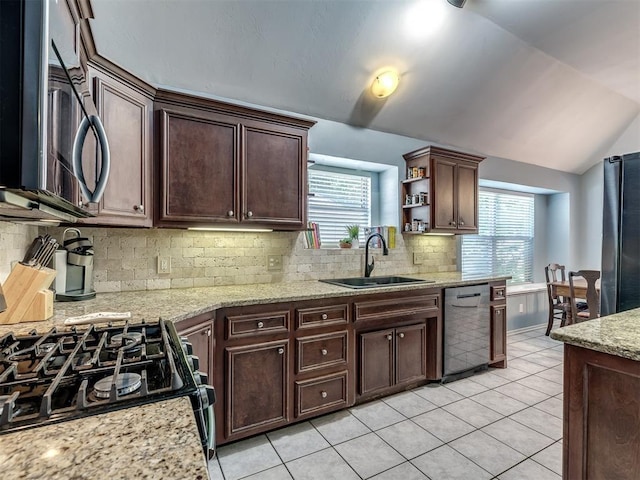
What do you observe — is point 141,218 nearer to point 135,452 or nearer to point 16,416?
point 16,416

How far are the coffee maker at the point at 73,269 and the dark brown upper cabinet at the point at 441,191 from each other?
2775 millimetres

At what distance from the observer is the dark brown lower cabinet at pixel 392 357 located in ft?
8.32

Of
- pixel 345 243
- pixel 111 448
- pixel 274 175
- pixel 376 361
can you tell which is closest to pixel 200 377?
pixel 111 448

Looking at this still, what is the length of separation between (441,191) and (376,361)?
182cm

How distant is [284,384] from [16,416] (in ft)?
5.53

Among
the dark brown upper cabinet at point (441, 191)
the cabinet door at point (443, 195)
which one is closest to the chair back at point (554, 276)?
the dark brown upper cabinet at point (441, 191)

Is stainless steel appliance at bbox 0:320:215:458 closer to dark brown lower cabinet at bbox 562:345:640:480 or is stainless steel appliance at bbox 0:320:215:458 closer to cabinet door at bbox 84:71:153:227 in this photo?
cabinet door at bbox 84:71:153:227

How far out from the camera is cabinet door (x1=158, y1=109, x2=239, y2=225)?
6.99ft

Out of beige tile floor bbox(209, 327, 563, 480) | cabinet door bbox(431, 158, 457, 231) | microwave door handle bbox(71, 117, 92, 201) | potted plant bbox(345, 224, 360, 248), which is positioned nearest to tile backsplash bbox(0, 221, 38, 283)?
microwave door handle bbox(71, 117, 92, 201)

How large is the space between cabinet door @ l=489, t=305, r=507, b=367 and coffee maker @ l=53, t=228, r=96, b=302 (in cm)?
337

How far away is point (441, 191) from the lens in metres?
3.36

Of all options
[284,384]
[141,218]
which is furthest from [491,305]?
[141,218]

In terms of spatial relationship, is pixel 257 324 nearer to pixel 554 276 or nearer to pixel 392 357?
pixel 392 357

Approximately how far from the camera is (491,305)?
10.6ft
